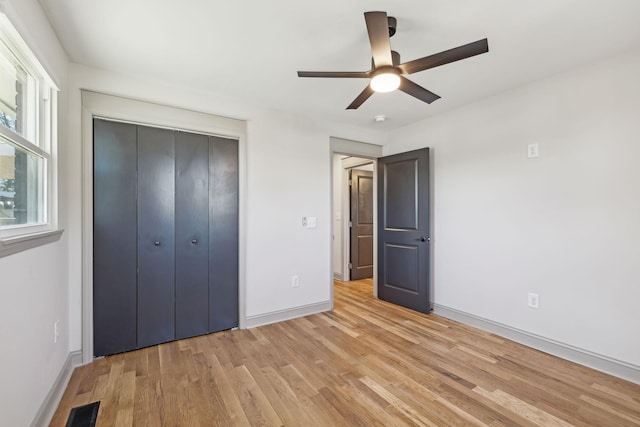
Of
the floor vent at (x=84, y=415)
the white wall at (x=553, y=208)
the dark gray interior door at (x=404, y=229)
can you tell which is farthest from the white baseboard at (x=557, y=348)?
the floor vent at (x=84, y=415)

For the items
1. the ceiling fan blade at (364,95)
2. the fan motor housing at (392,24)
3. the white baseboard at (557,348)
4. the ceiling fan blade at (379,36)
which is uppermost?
the fan motor housing at (392,24)

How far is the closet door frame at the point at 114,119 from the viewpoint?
2297 millimetres

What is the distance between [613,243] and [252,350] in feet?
10.0

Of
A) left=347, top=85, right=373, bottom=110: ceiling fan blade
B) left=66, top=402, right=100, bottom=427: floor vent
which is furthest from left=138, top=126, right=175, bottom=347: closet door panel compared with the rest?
left=347, top=85, right=373, bottom=110: ceiling fan blade

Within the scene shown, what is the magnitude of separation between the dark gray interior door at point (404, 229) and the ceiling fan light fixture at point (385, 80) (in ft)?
5.86

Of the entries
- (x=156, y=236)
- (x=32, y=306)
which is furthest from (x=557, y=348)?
(x=32, y=306)

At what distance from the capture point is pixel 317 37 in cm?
195

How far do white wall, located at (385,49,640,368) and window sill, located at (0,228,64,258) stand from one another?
11.8ft

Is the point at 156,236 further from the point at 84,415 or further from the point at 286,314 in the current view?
the point at 286,314

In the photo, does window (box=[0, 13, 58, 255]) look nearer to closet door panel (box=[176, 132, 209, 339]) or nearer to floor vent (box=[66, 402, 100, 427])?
closet door panel (box=[176, 132, 209, 339])

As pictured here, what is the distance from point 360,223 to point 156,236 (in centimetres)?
338

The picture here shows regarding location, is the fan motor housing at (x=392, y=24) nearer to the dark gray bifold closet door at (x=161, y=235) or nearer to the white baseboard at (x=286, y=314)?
the dark gray bifold closet door at (x=161, y=235)

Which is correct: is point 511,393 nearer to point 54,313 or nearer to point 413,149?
point 413,149

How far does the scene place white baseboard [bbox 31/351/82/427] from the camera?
5.17ft
